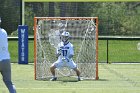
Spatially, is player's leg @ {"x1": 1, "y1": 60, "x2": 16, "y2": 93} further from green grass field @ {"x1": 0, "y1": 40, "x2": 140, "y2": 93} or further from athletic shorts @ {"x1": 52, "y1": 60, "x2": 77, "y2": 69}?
athletic shorts @ {"x1": 52, "y1": 60, "x2": 77, "y2": 69}

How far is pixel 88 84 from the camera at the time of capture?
16.0 metres

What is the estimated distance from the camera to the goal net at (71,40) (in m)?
17.7

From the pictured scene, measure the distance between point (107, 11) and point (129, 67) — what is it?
2307cm

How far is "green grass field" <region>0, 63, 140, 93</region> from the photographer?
14.6 m

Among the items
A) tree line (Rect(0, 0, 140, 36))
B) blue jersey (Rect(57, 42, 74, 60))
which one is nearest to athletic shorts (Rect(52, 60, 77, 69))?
blue jersey (Rect(57, 42, 74, 60))

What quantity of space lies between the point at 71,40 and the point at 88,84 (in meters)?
3.07

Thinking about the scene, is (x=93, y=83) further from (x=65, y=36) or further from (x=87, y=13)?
(x=87, y=13)

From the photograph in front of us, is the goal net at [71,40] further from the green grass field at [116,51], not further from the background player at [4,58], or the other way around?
the green grass field at [116,51]

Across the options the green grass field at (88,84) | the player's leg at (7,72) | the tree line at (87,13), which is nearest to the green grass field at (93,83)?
the green grass field at (88,84)

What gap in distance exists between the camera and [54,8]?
111 ft

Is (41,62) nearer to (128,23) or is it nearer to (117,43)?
(117,43)

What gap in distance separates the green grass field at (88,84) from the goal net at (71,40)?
1.60ft

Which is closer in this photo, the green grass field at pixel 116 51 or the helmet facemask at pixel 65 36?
the helmet facemask at pixel 65 36

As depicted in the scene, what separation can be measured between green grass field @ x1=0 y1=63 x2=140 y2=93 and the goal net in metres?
0.49
